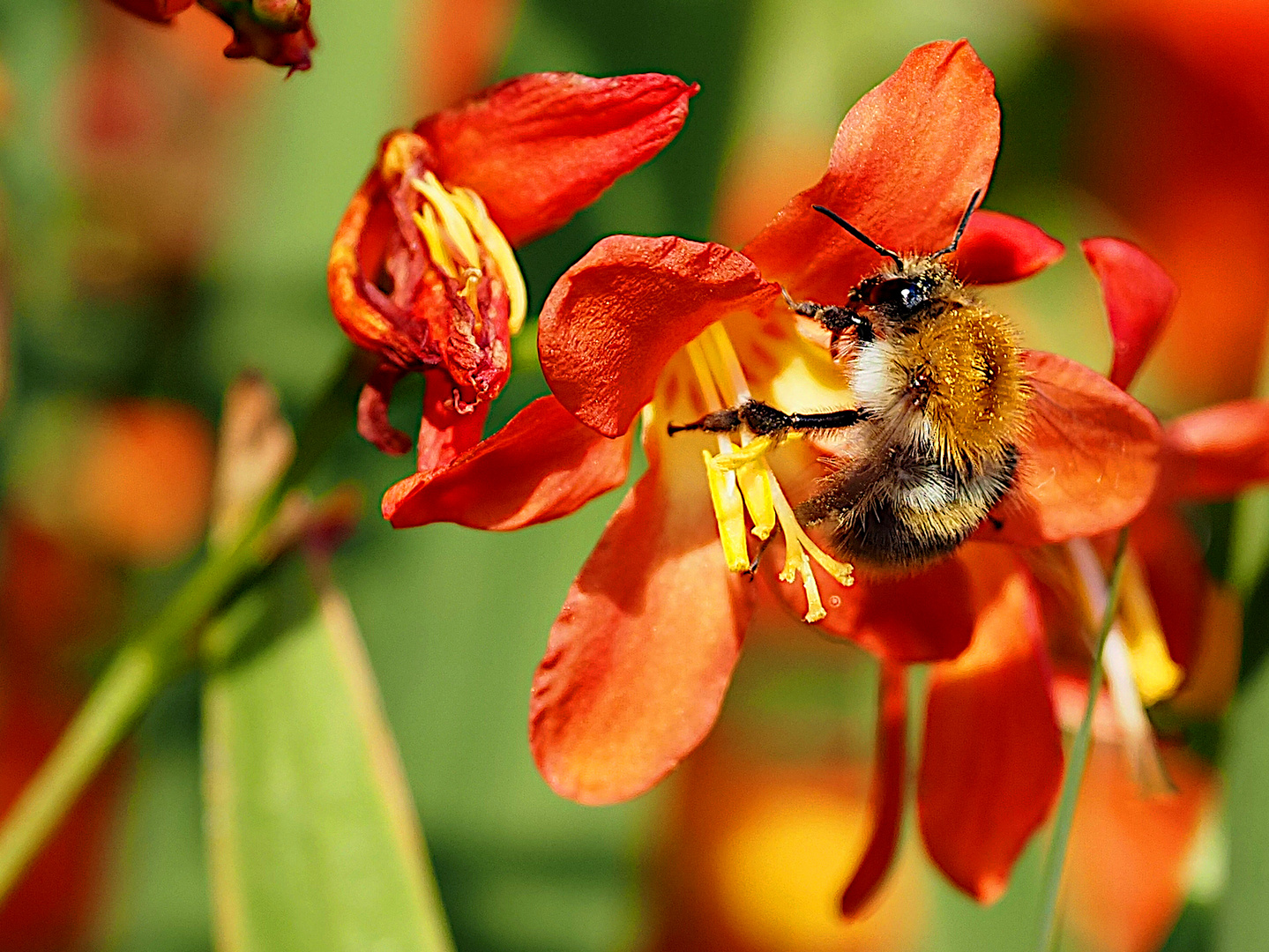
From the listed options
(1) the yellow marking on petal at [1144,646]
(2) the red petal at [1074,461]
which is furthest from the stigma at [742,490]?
(1) the yellow marking on petal at [1144,646]

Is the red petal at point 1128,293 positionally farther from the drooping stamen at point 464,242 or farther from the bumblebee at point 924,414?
the drooping stamen at point 464,242

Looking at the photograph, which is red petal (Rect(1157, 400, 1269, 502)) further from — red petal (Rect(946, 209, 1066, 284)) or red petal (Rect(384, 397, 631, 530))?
red petal (Rect(384, 397, 631, 530))

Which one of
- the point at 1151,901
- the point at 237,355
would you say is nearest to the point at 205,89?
the point at 237,355

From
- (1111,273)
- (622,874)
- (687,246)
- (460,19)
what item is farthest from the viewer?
(460,19)

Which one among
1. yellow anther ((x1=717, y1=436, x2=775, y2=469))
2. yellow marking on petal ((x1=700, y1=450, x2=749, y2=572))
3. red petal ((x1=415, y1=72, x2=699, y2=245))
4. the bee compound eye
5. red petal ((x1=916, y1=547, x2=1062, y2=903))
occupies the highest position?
red petal ((x1=415, y1=72, x2=699, y2=245))

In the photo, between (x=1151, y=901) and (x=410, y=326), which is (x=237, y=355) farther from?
(x=1151, y=901)

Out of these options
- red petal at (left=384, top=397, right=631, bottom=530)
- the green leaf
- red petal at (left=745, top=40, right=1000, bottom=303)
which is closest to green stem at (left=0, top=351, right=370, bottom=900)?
the green leaf
